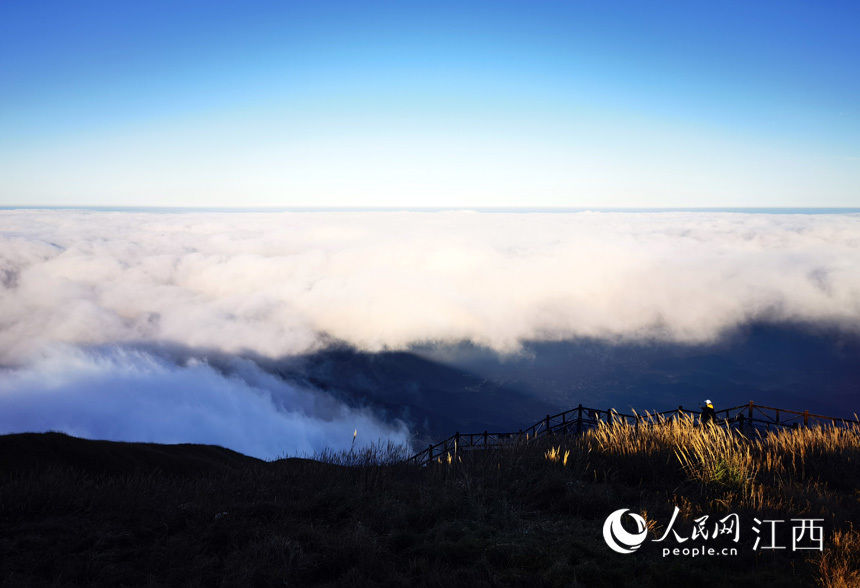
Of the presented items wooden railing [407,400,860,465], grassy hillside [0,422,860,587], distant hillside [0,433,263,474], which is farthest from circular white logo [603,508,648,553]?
distant hillside [0,433,263,474]

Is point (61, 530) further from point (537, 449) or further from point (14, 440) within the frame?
point (14, 440)

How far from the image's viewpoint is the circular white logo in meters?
5.21

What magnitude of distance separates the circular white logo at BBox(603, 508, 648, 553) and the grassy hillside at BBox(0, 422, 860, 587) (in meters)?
0.11

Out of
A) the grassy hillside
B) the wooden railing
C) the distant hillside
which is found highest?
the wooden railing

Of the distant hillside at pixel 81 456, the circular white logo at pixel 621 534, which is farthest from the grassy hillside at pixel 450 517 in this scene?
the distant hillside at pixel 81 456

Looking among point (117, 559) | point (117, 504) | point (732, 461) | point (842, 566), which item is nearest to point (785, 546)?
point (842, 566)

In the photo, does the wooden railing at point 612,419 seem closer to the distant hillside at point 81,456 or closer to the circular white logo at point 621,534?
the circular white logo at point 621,534

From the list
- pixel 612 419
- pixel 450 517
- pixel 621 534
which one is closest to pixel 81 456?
pixel 450 517

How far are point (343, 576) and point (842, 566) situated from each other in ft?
16.0

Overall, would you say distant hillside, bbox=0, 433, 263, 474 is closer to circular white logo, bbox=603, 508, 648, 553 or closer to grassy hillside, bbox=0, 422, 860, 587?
grassy hillside, bbox=0, 422, 860, 587

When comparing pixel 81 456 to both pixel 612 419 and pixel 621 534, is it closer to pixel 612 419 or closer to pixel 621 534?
pixel 612 419

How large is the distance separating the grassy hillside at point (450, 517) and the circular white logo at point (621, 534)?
11 centimetres

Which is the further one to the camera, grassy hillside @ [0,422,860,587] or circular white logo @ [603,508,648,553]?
Answer: circular white logo @ [603,508,648,553]

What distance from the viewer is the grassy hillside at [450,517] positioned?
475 centimetres
